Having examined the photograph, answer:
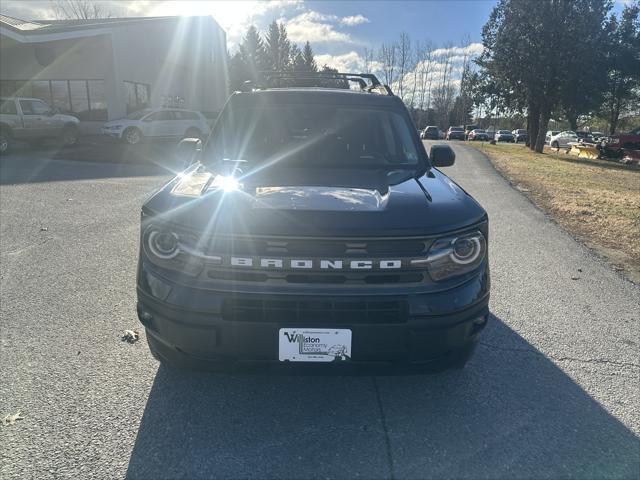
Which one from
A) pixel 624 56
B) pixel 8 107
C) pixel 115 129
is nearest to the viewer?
pixel 8 107

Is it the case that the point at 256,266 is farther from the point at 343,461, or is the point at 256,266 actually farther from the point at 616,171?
the point at 616,171

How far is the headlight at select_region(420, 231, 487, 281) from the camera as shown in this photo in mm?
2391

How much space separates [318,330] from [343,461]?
656 millimetres

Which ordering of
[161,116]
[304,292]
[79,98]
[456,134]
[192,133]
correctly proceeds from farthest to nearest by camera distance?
[456,134] < [79,98] < [192,133] < [161,116] < [304,292]

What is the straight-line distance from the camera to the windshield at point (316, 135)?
12.1 ft

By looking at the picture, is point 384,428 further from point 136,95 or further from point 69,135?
point 136,95

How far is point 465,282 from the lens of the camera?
8.04 ft

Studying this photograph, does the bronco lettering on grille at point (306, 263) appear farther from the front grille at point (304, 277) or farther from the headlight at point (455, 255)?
the headlight at point (455, 255)

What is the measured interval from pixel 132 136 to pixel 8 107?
4.26 meters

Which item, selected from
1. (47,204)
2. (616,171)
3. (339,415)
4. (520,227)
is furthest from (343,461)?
(616,171)

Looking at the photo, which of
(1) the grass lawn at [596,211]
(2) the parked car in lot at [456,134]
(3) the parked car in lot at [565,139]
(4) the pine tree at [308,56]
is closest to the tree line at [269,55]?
(4) the pine tree at [308,56]

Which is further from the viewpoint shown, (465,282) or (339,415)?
(339,415)

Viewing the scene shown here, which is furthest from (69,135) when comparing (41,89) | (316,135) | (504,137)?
(504,137)

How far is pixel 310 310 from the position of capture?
2.29m
